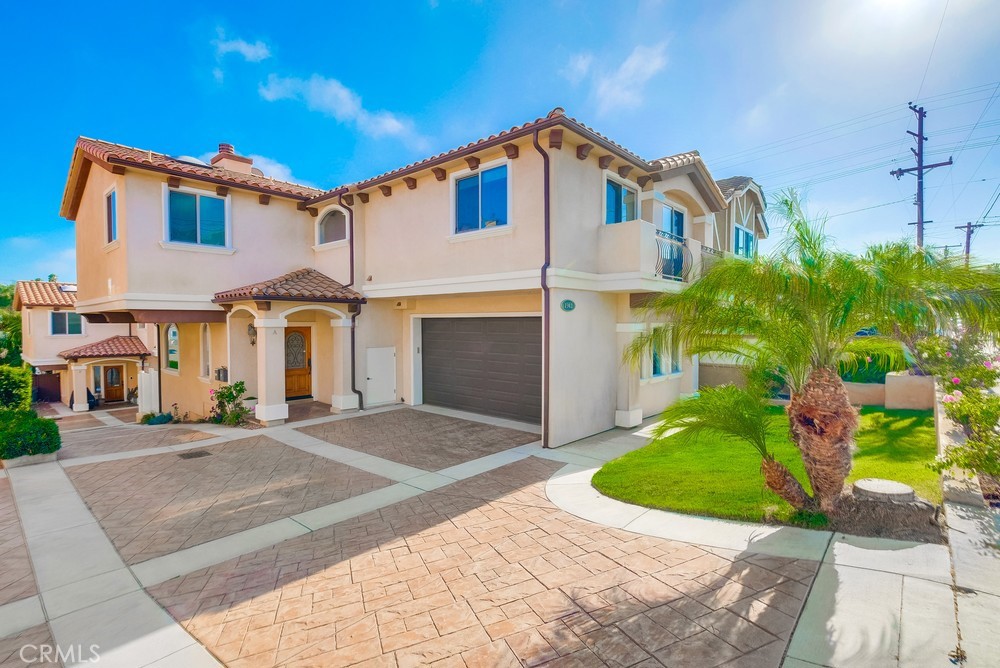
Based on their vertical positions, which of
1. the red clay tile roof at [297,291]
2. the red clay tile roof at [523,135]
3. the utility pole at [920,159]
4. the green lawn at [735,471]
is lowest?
the green lawn at [735,471]

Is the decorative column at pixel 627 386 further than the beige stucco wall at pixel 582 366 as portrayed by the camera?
Yes

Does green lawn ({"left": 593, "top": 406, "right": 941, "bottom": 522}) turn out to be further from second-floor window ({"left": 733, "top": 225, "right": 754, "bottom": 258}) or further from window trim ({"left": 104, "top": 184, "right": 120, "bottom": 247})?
window trim ({"left": 104, "top": 184, "right": 120, "bottom": 247})

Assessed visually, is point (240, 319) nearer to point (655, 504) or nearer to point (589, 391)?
point (589, 391)

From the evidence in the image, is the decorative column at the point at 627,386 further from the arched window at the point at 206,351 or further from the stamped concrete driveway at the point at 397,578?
the arched window at the point at 206,351

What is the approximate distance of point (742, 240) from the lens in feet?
62.6

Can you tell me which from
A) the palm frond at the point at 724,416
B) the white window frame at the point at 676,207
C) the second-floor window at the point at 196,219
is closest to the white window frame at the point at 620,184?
the white window frame at the point at 676,207

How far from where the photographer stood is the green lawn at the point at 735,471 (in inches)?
244

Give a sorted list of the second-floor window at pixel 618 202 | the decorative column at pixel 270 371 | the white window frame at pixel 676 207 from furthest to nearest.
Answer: the white window frame at pixel 676 207
the decorative column at pixel 270 371
the second-floor window at pixel 618 202

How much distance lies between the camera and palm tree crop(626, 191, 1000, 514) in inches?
196

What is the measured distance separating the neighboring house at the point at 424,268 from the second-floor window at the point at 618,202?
0.06 meters

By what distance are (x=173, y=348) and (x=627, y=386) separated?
1734cm

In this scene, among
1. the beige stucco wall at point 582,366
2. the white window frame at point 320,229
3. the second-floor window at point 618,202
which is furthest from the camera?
the white window frame at point 320,229

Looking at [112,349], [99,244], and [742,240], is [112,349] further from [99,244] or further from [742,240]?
[742,240]

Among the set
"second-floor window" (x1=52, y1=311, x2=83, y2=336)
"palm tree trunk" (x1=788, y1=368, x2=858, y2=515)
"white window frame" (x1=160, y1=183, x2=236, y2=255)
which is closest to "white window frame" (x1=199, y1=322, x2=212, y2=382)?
"white window frame" (x1=160, y1=183, x2=236, y2=255)
